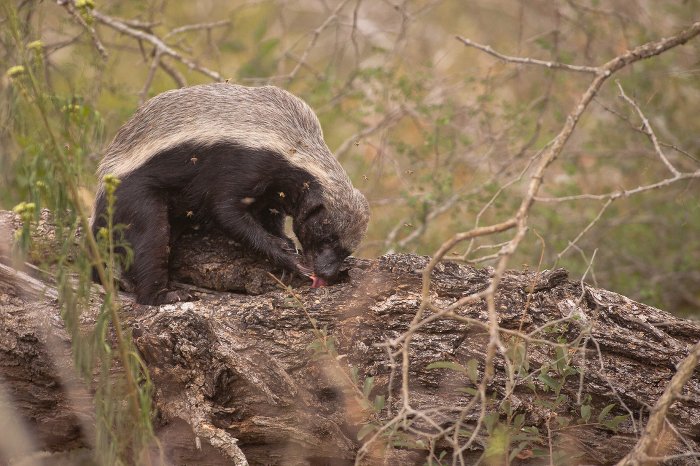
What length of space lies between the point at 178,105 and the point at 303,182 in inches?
37.6

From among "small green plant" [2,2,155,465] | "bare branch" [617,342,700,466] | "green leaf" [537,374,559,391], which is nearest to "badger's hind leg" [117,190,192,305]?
"small green plant" [2,2,155,465]

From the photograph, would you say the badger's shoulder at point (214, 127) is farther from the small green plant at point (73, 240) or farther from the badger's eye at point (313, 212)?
the small green plant at point (73, 240)

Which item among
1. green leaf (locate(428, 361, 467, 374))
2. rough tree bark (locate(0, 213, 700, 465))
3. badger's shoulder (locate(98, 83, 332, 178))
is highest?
badger's shoulder (locate(98, 83, 332, 178))

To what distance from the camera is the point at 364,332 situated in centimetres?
411

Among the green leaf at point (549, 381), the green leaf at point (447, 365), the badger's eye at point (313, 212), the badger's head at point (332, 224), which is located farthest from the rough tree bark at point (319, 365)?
the badger's eye at point (313, 212)

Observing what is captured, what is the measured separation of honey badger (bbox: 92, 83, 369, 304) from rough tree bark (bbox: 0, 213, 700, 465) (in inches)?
23.1

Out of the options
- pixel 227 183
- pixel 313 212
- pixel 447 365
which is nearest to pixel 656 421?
pixel 447 365

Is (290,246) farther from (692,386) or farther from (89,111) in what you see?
(692,386)

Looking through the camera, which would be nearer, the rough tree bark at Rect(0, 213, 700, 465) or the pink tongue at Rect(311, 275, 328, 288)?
the rough tree bark at Rect(0, 213, 700, 465)

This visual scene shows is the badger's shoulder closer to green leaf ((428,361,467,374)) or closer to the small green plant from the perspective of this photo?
the small green plant

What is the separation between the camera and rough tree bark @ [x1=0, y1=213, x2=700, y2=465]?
13.0 feet

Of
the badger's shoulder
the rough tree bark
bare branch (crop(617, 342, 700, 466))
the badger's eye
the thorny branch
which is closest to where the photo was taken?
the thorny branch

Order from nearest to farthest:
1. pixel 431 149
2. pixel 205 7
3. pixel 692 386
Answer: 1. pixel 692 386
2. pixel 431 149
3. pixel 205 7

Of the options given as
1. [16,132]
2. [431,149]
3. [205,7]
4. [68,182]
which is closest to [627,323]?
[68,182]
